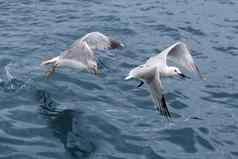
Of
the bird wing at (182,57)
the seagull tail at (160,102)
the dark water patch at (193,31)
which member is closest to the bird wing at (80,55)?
the seagull tail at (160,102)

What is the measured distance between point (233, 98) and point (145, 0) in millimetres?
7896

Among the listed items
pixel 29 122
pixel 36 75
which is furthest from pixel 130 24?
pixel 29 122

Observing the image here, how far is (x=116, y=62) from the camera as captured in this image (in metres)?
15.9

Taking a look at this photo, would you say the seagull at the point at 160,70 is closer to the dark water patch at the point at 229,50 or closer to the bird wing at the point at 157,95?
the bird wing at the point at 157,95

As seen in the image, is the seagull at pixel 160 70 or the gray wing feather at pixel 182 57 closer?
the seagull at pixel 160 70

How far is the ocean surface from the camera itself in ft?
39.1

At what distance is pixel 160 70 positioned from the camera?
12750 mm

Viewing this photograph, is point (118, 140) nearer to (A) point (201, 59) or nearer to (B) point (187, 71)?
(B) point (187, 71)

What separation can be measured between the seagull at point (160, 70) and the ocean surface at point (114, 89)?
756 mm

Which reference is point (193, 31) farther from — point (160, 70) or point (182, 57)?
point (160, 70)

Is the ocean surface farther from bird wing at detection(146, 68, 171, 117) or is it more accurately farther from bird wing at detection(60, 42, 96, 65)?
bird wing at detection(60, 42, 96, 65)

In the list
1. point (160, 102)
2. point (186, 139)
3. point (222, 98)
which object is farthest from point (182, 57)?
point (160, 102)

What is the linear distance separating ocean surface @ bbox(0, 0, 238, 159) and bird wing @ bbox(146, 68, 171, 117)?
0.79 metres

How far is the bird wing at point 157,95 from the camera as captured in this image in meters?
11.6
